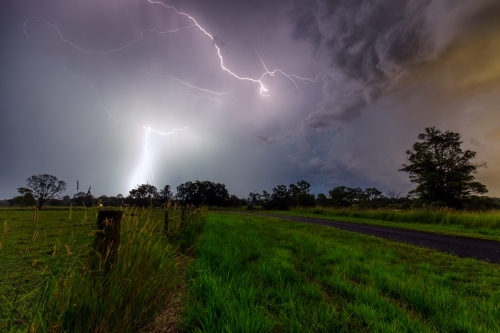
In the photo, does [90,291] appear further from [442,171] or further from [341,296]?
[442,171]

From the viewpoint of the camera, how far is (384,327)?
2367mm

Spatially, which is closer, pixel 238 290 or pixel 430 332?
pixel 430 332

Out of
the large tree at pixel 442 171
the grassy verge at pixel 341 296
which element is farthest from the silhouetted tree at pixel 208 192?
the grassy verge at pixel 341 296

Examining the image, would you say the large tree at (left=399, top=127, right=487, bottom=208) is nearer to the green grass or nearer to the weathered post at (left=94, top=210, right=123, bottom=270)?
the green grass

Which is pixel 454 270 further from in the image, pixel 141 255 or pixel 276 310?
pixel 141 255

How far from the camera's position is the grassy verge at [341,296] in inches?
96.0

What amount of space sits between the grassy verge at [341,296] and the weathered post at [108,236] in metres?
1.12

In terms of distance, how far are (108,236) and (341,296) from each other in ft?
11.0

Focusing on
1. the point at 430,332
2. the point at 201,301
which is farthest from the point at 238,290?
the point at 430,332

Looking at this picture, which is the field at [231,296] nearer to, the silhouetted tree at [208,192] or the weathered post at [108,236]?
the weathered post at [108,236]

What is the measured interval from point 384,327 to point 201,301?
216cm

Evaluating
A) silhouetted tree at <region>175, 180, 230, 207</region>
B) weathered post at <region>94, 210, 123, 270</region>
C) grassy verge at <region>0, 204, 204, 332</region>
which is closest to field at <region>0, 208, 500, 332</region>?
grassy verge at <region>0, 204, 204, 332</region>

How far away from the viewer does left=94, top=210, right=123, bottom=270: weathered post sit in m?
2.54

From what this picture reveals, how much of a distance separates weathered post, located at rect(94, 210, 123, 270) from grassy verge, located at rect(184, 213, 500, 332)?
1.12m
